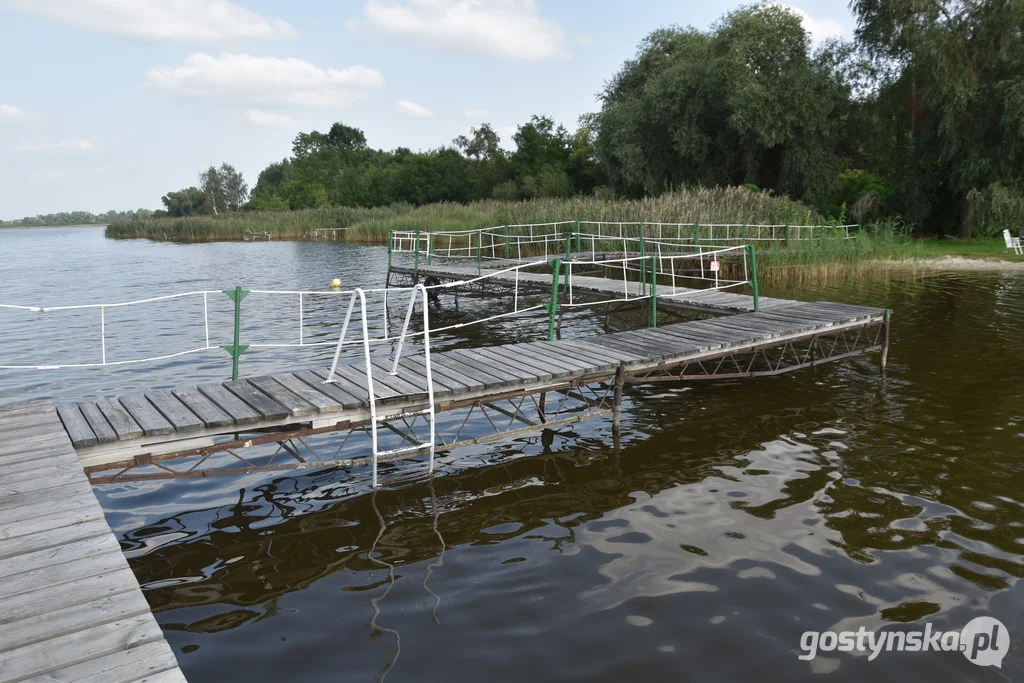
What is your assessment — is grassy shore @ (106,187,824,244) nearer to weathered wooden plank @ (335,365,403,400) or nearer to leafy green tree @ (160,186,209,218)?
weathered wooden plank @ (335,365,403,400)

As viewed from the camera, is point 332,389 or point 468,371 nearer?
point 332,389

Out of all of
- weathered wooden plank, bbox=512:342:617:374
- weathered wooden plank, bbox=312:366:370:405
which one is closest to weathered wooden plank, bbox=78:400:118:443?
weathered wooden plank, bbox=312:366:370:405

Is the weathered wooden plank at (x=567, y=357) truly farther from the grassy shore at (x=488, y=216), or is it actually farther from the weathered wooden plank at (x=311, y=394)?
the grassy shore at (x=488, y=216)

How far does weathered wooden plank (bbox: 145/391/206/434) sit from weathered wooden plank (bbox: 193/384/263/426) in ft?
0.98

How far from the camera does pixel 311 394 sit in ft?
25.3

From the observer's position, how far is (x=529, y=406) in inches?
427

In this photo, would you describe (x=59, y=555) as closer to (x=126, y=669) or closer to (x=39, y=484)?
(x=39, y=484)

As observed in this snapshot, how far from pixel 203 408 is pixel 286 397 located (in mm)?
820

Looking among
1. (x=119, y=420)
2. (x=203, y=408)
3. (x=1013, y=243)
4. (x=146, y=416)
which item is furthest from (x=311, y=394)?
(x=1013, y=243)

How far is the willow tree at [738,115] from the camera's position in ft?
114

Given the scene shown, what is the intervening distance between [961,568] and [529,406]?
604 cm

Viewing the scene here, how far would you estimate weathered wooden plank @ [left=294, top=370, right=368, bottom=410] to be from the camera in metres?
7.45

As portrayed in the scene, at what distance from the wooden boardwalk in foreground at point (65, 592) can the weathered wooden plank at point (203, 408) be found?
46.5 inches

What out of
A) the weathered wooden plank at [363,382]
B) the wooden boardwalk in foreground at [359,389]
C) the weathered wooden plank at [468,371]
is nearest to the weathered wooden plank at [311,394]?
the wooden boardwalk in foreground at [359,389]
